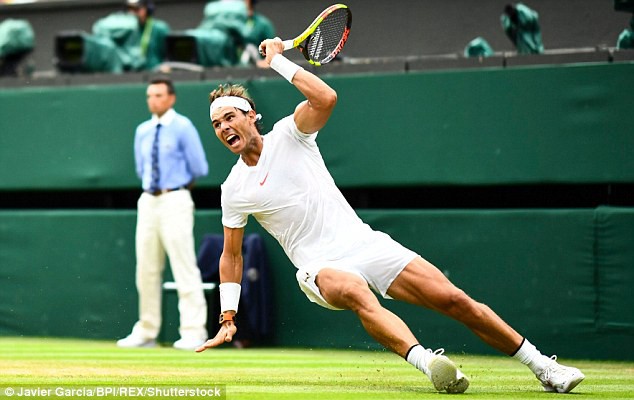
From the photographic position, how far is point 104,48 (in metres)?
12.6

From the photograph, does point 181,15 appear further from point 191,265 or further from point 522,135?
point 522,135

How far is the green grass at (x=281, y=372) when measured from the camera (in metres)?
6.33

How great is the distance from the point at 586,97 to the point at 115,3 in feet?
23.8

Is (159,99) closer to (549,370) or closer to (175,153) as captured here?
(175,153)

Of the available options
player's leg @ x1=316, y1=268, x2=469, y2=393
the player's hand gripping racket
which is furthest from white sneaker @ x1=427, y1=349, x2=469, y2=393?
the player's hand gripping racket

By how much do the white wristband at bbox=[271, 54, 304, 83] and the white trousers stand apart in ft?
14.2

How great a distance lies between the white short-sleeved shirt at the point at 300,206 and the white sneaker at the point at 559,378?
0.95 m

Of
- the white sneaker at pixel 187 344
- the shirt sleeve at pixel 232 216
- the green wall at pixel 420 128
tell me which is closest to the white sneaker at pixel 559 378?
the shirt sleeve at pixel 232 216

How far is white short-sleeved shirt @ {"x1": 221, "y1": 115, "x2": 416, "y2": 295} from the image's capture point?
648 cm

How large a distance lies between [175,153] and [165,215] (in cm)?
56

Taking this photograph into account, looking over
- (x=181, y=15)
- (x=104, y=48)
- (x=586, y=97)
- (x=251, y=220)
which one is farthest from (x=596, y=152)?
(x=181, y=15)

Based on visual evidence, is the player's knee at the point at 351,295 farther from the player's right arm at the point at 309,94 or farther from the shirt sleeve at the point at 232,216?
the player's right arm at the point at 309,94

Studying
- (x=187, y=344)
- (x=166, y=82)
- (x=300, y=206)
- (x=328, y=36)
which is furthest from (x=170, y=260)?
(x=300, y=206)

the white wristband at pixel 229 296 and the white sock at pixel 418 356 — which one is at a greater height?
the white wristband at pixel 229 296
